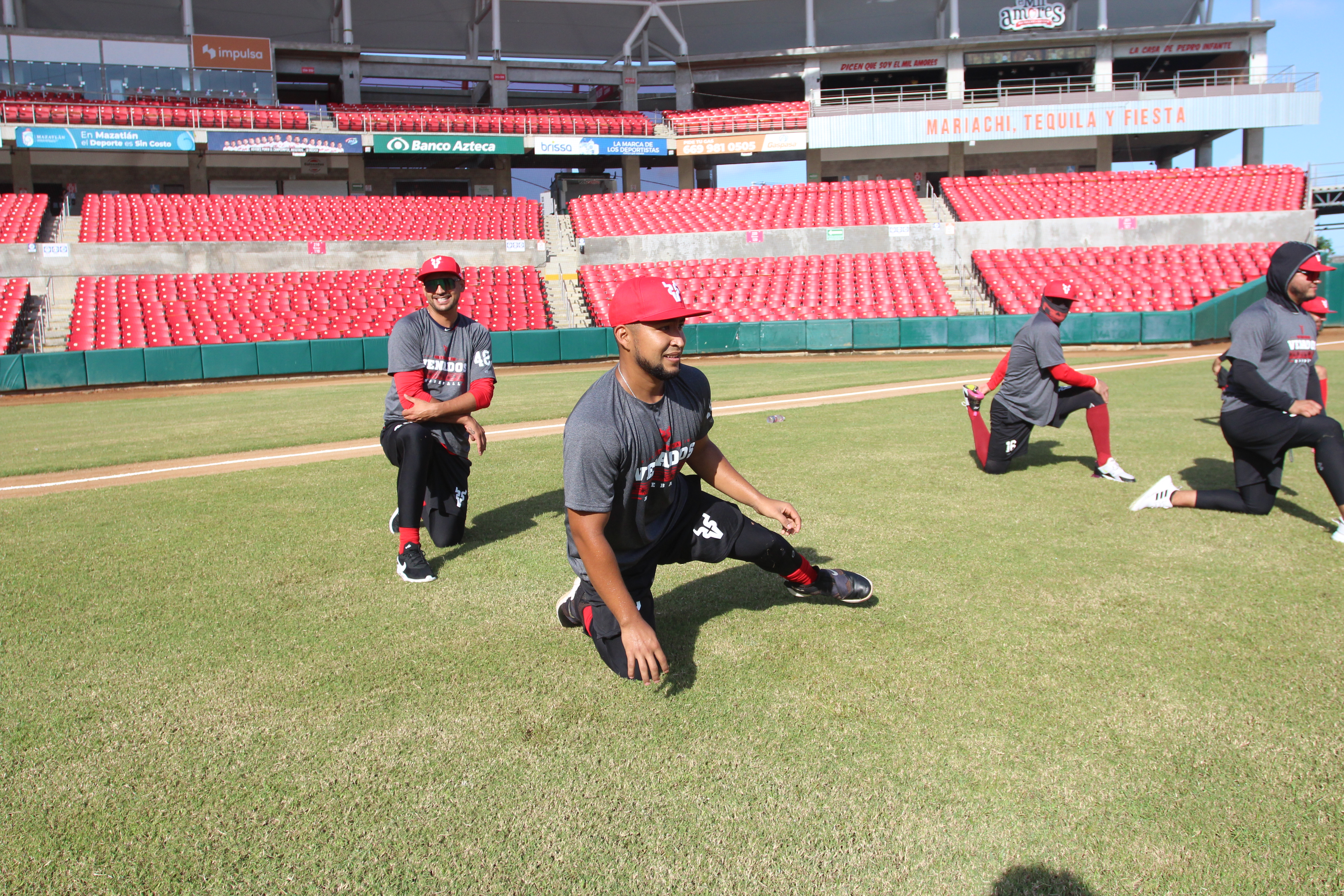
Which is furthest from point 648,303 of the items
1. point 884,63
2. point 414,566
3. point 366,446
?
point 884,63

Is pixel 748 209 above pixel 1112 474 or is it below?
above

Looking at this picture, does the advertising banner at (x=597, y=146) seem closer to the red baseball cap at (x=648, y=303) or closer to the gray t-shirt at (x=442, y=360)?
the gray t-shirt at (x=442, y=360)

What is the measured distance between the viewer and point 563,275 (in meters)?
32.0

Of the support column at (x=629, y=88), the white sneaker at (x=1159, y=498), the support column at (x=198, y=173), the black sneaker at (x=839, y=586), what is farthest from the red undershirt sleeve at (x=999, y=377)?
the support column at (x=198, y=173)

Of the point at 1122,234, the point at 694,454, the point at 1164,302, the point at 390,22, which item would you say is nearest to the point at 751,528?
the point at 694,454

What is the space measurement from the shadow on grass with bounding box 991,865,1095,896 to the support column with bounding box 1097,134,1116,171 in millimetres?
43346

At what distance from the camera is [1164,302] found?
25250 mm

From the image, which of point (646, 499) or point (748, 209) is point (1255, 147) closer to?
point (748, 209)

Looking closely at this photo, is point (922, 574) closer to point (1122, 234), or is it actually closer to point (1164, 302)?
point (1164, 302)

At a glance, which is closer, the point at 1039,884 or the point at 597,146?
the point at 1039,884

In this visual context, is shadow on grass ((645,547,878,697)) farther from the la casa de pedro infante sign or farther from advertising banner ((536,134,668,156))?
the la casa de pedro infante sign

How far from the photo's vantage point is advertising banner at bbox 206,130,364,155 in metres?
33.4

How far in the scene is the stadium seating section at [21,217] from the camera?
2745cm

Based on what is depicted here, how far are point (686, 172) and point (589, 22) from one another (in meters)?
8.68
